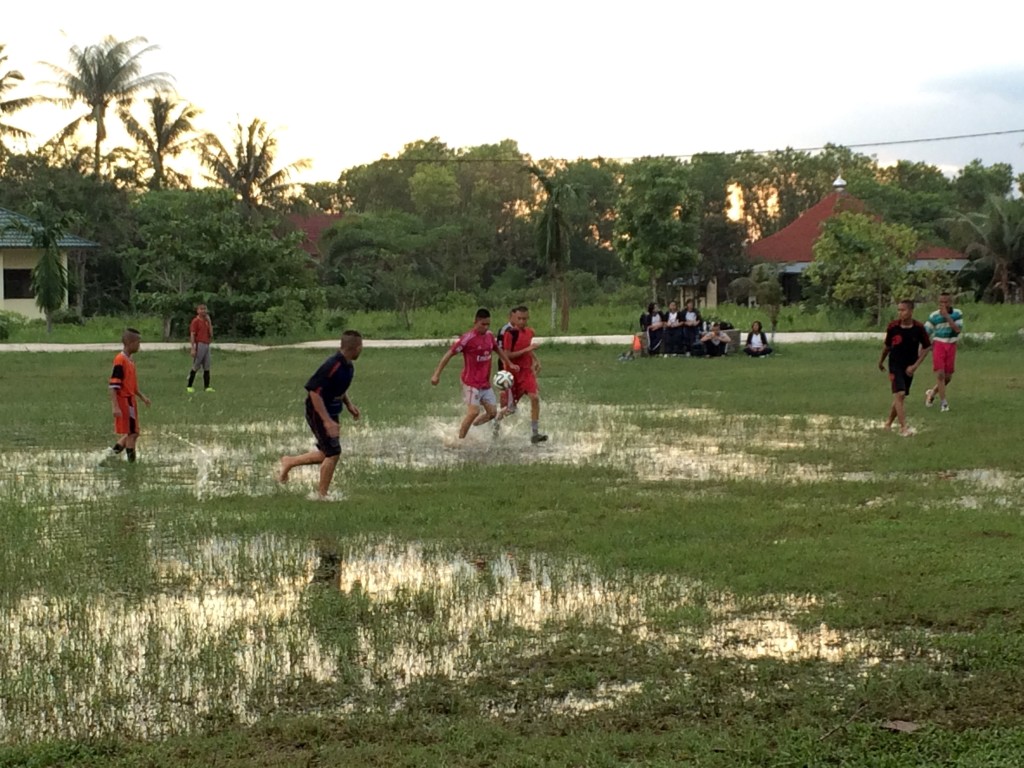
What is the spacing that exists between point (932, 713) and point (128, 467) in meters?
9.53

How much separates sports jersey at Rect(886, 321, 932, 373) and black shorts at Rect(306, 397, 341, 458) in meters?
7.47

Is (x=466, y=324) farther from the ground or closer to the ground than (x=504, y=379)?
farther from the ground

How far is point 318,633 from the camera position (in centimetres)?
654

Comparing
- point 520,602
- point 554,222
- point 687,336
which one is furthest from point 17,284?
point 520,602

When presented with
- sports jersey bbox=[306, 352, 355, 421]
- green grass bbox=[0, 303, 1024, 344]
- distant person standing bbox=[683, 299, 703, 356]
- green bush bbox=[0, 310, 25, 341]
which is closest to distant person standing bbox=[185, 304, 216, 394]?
sports jersey bbox=[306, 352, 355, 421]

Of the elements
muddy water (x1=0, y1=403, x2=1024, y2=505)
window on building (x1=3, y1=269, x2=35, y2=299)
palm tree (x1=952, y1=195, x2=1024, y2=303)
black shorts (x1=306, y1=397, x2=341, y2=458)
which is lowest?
muddy water (x1=0, y1=403, x2=1024, y2=505)

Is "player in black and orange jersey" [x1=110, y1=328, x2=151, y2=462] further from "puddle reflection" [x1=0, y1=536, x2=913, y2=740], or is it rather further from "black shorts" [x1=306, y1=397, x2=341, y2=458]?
"puddle reflection" [x1=0, y1=536, x2=913, y2=740]

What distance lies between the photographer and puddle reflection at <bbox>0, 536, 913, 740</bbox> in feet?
18.0

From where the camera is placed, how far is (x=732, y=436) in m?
15.2

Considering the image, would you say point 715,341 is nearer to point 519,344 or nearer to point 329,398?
point 519,344

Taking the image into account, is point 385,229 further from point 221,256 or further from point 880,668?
point 880,668

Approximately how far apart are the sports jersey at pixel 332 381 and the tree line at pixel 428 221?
28567mm

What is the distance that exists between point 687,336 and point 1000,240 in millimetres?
22983

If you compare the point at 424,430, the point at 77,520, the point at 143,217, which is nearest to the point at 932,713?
the point at 77,520
